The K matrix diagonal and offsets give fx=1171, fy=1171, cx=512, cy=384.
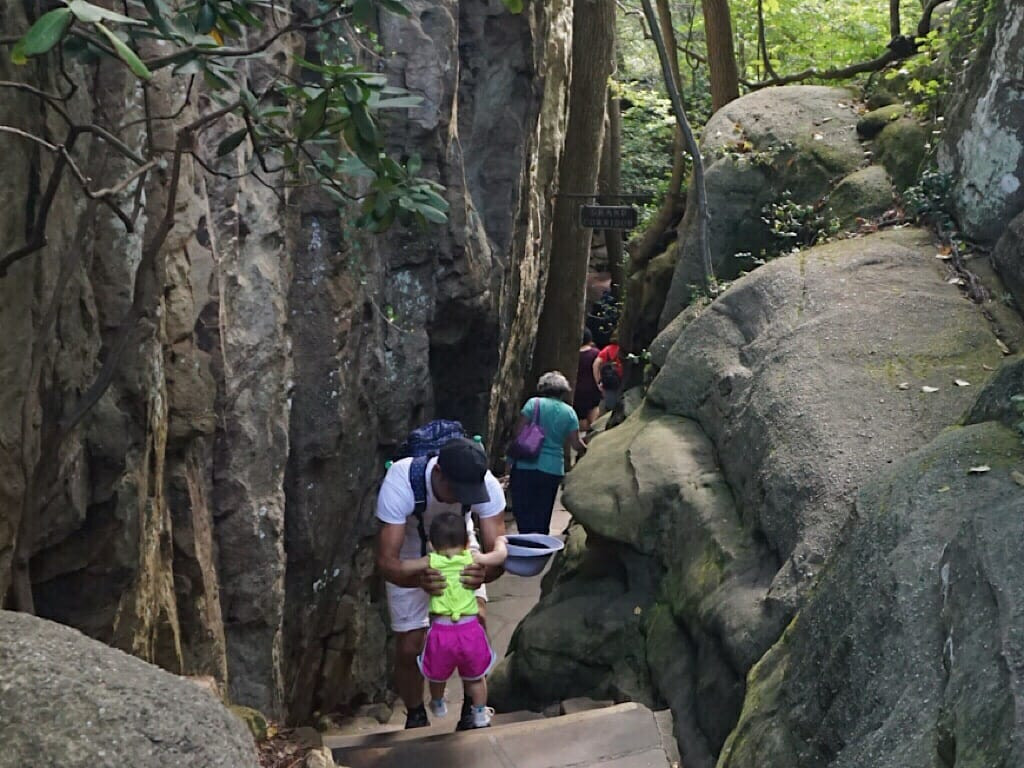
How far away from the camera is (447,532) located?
19.5 feet

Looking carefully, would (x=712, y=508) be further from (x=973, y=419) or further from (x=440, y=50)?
(x=440, y=50)

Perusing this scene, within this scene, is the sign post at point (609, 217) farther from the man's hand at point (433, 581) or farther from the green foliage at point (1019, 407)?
the green foliage at point (1019, 407)

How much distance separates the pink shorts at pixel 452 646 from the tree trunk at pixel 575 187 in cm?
1005

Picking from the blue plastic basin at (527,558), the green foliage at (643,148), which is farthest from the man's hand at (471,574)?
the green foliage at (643,148)

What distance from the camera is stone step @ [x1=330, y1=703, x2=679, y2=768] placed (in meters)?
5.75

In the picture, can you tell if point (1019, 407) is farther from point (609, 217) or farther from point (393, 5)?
point (609, 217)

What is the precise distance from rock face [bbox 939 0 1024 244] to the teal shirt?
348 cm

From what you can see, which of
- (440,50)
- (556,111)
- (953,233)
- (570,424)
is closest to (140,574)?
(570,424)

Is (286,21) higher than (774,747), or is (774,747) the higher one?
(286,21)

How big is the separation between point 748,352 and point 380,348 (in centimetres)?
354

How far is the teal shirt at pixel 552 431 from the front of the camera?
32.5ft

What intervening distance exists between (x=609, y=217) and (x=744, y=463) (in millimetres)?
5987

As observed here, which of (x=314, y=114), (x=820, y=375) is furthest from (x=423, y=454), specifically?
(x=820, y=375)

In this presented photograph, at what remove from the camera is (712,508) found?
7.35 m
